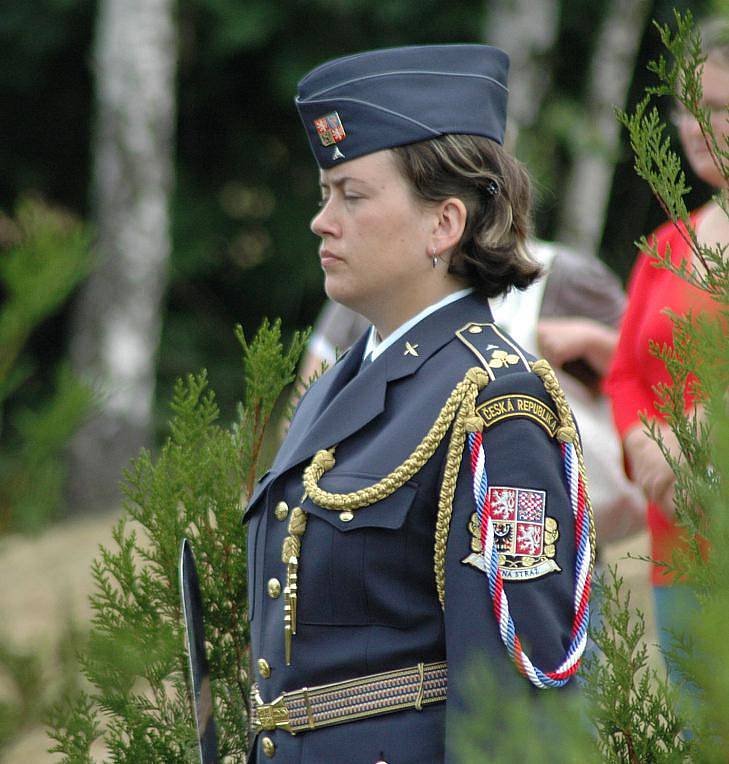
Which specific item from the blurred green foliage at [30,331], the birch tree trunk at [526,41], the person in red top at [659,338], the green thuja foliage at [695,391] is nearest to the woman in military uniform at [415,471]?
the green thuja foliage at [695,391]

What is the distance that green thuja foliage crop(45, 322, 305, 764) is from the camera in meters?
2.34

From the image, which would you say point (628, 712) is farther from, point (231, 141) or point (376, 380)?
point (231, 141)

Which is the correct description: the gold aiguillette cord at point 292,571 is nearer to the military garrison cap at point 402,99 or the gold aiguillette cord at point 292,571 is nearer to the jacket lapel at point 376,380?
the jacket lapel at point 376,380

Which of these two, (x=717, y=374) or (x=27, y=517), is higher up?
(x=717, y=374)

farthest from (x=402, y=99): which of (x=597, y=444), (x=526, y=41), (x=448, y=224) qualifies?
(x=526, y=41)

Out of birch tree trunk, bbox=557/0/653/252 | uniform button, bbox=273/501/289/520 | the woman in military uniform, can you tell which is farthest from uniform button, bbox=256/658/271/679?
birch tree trunk, bbox=557/0/653/252

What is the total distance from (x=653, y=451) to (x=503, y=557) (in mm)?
980

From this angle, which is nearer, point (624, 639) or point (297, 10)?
point (624, 639)

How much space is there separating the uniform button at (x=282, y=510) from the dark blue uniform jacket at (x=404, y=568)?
0.01 meters

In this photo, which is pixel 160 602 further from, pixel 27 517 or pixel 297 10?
pixel 297 10

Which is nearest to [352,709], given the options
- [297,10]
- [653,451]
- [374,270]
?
[374,270]

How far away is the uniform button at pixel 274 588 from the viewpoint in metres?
2.22

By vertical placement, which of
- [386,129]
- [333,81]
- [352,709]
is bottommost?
[352,709]

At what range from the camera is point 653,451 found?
2.91 meters
